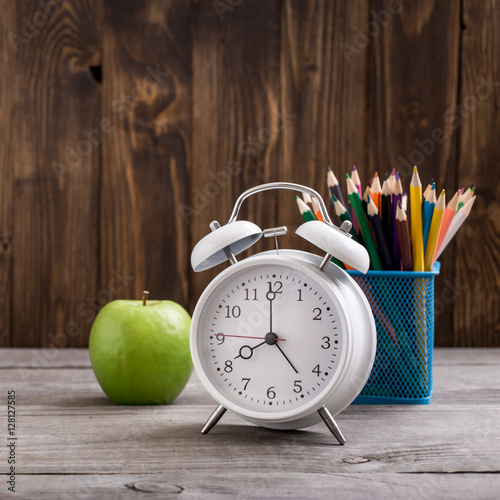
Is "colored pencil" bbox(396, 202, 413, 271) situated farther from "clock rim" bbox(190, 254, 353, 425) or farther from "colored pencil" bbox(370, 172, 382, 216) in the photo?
"clock rim" bbox(190, 254, 353, 425)

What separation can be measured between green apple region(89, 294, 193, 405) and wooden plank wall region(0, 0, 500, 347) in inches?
17.0

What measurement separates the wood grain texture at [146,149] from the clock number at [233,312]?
582 millimetres

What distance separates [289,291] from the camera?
67cm

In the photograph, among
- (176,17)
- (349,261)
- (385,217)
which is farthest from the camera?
(176,17)

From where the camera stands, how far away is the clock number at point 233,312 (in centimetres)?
68

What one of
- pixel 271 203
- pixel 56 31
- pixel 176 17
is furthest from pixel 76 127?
pixel 271 203

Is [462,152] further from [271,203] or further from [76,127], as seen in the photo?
[76,127]

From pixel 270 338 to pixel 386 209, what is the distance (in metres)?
0.28

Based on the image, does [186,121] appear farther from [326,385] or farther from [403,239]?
[326,385]

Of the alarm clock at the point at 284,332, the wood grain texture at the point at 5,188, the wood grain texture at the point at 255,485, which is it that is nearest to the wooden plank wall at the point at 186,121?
the wood grain texture at the point at 5,188

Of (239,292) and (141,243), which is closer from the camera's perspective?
(239,292)

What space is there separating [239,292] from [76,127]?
0.72 meters

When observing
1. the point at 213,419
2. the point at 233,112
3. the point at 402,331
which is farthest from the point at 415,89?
the point at 213,419

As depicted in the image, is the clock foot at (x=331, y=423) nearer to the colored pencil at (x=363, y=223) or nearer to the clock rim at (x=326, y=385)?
the clock rim at (x=326, y=385)
